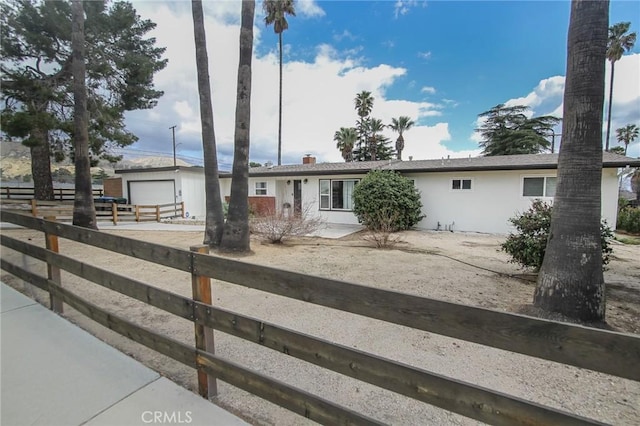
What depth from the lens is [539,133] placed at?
30984 mm

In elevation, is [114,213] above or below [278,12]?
below

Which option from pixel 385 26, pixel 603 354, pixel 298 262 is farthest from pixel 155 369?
pixel 385 26

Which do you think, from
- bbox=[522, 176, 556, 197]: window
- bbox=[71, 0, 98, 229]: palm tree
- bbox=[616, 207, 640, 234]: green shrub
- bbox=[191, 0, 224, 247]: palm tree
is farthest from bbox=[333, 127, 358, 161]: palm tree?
bbox=[191, 0, 224, 247]: palm tree

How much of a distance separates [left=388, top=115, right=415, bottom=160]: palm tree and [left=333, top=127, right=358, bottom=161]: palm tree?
168 inches

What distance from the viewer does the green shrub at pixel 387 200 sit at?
11906 millimetres

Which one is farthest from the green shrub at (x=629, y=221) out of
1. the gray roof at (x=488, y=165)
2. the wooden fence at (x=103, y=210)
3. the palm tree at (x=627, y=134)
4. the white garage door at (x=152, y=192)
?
the palm tree at (x=627, y=134)

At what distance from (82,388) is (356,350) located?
2181mm

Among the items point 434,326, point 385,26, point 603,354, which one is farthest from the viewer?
point 385,26

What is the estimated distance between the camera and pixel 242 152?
→ 765 cm

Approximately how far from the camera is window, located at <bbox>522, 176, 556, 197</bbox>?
11438 mm

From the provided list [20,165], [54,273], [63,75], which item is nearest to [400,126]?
[63,75]

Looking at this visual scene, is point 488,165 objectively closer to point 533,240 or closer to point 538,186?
point 538,186

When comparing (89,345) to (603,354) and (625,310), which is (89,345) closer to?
(603,354)

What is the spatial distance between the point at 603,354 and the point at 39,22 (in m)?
20.2
